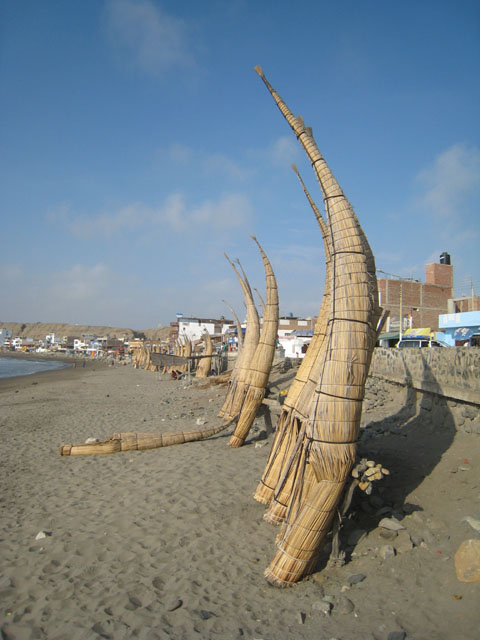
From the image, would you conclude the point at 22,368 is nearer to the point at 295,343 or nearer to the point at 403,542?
the point at 295,343

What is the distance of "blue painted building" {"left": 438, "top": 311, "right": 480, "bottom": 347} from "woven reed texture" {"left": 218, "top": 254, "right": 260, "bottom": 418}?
1403 cm

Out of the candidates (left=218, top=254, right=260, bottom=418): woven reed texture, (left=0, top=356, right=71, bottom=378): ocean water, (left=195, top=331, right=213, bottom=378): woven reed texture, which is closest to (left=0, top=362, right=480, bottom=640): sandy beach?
(left=218, top=254, right=260, bottom=418): woven reed texture

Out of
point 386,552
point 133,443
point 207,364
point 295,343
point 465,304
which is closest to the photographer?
point 386,552

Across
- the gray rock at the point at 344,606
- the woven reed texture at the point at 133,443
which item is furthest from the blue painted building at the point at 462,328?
the gray rock at the point at 344,606

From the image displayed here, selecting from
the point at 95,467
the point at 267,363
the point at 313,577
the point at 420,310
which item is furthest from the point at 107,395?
the point at 420,310

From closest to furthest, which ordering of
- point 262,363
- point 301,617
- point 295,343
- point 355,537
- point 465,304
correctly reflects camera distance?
point 301,617, point 355,537, point 262,363, point 465,304, point 295,343

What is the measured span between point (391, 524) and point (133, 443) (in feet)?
18.3

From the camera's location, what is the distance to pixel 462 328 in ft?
68.0

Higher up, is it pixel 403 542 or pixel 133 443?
pixel 403 542

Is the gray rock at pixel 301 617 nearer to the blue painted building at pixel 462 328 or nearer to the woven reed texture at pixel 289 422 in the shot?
the woven reed texture at pixel 289 422

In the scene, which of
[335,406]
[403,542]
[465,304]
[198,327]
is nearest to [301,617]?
[403,542]

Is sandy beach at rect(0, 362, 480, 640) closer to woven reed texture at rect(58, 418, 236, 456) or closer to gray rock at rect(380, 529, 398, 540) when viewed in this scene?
gray rock at rect(380, 529, 398, 540)

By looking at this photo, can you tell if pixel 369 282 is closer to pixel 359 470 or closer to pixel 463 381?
pixel 359 470

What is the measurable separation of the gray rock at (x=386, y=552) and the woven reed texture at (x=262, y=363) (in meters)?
3.98
